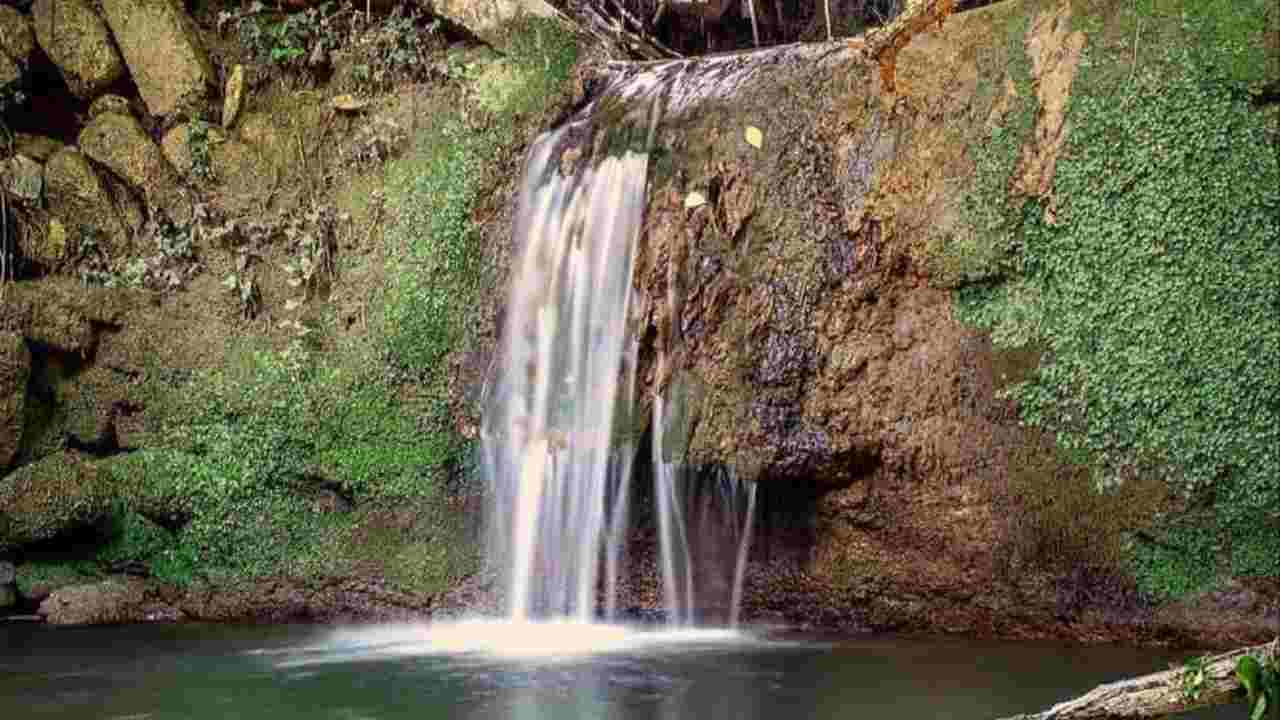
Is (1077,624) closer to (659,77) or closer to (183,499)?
(659,77)

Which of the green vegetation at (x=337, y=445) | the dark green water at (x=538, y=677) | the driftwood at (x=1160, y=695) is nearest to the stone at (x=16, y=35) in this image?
the green vegetation at (x=337, y=445)

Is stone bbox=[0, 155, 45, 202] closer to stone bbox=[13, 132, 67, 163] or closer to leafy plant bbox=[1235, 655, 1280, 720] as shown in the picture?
stone bbox=[13, 132, 67, 163]

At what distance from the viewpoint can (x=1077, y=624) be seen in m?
9.39

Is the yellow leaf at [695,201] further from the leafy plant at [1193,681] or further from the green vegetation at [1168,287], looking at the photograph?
the leafy plant at [1193,681]

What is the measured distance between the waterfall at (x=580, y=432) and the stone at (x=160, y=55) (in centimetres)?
442

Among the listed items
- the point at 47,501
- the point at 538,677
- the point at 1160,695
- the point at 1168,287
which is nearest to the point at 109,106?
the point at 47,501

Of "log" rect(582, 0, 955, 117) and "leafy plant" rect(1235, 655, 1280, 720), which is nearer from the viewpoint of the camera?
"leafy plant" rect(1235, 655, 1280, 720)

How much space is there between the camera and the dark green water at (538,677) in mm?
7453

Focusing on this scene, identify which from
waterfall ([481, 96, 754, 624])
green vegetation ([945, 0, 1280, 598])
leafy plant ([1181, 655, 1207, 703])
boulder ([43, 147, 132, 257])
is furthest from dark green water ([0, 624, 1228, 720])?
boulder ([43, 147, 132, 257])

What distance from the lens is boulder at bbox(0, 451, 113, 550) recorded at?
11312 mm

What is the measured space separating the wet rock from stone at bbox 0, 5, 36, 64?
5362 mm

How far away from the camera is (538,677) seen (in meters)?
8.31

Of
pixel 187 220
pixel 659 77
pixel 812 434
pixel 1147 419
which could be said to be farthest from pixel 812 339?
pixel 187 220

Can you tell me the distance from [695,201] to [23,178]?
6.56 meters
